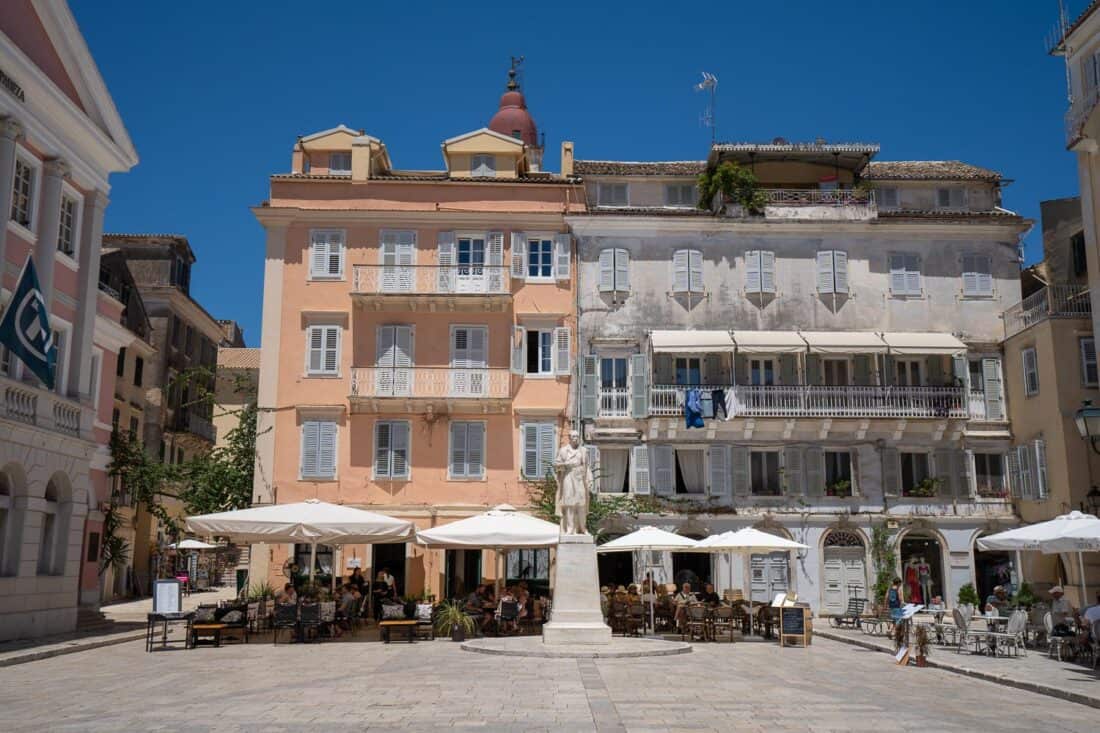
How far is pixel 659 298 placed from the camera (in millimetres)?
34375

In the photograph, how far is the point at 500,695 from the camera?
1389cm

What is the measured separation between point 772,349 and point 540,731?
23.1 m

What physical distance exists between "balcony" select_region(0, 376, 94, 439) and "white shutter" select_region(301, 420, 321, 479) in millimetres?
8672

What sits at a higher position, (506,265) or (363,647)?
(506,265)

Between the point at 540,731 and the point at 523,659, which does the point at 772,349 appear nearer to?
the point at 523,659

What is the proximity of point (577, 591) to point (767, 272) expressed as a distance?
53.8 feet

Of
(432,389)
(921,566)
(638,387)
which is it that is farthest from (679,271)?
(921,566)

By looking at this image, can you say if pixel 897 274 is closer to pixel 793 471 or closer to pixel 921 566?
pixel 793 471

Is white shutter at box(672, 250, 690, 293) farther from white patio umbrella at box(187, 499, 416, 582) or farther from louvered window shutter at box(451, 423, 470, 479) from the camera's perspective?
white patio umbrella at box(187, 499, 416, 582)

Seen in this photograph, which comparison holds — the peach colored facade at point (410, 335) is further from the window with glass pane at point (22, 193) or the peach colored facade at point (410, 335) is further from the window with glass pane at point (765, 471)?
the window with glass pane at point (22, 193)

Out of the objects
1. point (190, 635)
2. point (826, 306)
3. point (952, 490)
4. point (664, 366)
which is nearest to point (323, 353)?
point (664, 366)

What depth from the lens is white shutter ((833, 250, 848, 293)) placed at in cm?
3450

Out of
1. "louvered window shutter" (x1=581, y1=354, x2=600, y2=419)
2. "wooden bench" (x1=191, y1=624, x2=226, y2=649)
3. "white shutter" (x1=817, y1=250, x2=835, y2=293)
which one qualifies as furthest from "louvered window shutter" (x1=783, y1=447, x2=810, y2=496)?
"wooden bench" (x1=191, y1=624, x2=226, y2=649)

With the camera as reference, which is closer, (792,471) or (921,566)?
(921,566)
